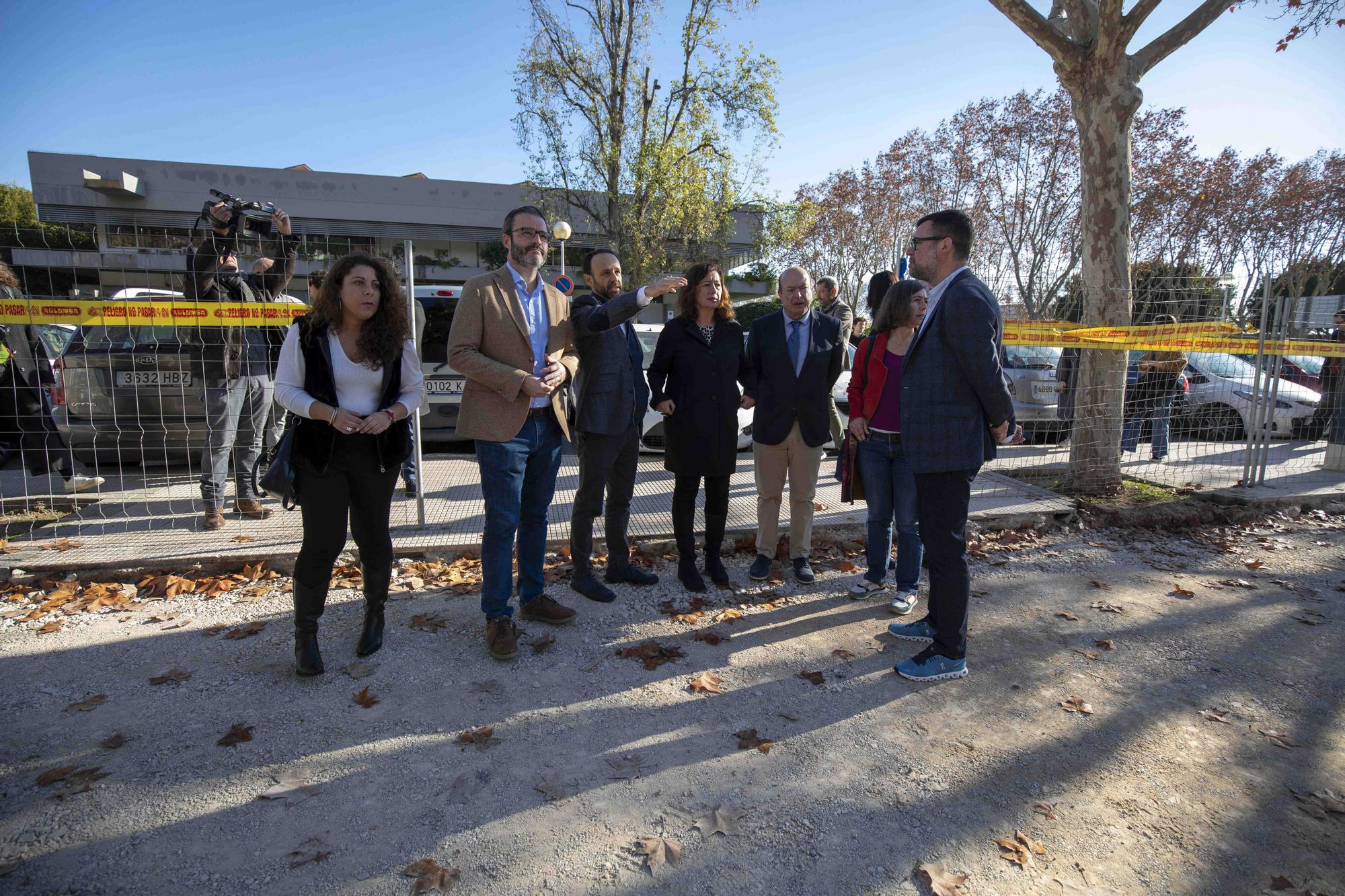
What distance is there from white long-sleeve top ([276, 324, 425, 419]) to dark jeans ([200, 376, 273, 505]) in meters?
2.71

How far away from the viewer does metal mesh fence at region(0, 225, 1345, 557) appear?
5.07 metres

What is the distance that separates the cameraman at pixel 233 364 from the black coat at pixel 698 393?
3.13m

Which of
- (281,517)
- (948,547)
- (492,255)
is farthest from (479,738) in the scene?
(492,255)

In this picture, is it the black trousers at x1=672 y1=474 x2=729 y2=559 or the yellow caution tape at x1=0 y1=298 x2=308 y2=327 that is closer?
the black trousers at x1=672 y1=474 x2=729 y2=559

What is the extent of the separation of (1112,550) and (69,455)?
30.9 feet

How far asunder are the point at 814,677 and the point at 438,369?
273 inches

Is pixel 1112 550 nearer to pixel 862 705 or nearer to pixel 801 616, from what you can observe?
pixel 801 616

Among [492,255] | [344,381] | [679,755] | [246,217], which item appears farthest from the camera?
[492,255]

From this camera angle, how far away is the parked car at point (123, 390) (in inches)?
281

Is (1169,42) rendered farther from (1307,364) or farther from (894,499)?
(1307,364)

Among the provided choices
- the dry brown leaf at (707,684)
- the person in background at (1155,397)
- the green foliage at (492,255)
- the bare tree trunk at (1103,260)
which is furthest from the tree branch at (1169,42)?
the green foliage at (492,255)

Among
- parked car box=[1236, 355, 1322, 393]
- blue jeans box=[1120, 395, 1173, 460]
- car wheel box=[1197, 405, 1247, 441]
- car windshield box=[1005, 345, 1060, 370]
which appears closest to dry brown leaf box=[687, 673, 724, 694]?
blue jeans box=[1120, 395, 1173, 460]

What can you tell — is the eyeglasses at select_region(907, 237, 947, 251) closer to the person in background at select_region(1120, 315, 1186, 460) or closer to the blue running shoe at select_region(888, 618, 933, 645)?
the blue running shoe at select_region(888, 618, 933, 645)

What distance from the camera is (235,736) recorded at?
290cm
